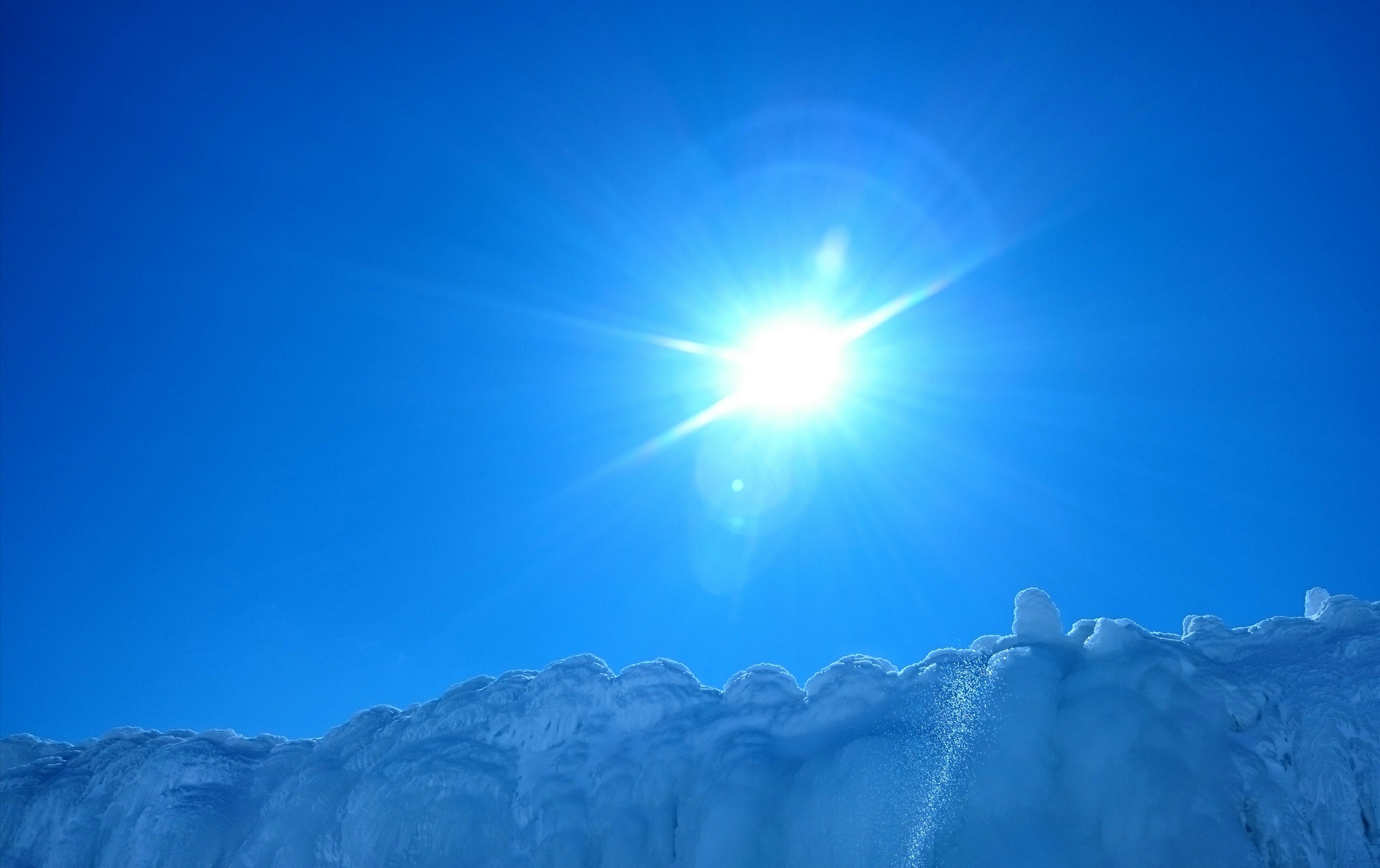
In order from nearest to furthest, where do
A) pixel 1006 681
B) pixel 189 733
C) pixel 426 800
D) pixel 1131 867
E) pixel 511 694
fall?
pixel 1131 867 → pixel 1006 681 → pixel 426 800 → pixel 511 694 → pixel 189 733

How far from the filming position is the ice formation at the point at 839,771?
245 inches

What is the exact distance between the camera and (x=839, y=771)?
708 cm

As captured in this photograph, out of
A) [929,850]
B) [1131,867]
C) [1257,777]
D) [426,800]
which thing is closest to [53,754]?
[426,800]

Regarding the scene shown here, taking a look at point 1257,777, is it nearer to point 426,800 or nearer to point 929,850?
point 929,850

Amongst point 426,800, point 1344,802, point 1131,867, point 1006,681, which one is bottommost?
point 1131,867

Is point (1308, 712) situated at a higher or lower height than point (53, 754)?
lower

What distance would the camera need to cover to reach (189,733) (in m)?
10.4

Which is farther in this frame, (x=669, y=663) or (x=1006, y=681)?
(x=669, y=663)

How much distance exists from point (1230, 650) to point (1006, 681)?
2.45 m

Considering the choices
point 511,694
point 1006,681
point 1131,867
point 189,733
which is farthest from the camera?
point 189,733

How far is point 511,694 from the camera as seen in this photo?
8820 millimetres

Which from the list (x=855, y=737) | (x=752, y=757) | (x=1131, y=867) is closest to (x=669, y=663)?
(x=752, y=757)

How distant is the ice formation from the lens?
6.22 m

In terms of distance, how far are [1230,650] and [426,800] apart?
8.53m
